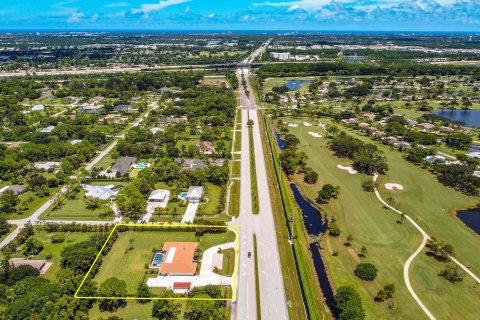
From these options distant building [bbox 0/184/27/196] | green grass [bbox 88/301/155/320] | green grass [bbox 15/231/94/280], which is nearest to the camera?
green grass [bbox 88/301/155/320]

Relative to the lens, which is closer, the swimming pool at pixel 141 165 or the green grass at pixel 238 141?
the swimming pool at pixel 141 165

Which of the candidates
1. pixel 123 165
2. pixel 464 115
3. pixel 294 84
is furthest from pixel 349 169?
pixel 294 84

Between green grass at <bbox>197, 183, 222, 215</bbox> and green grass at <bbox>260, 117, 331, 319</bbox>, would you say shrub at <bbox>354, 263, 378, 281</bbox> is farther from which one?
green grass at <bbox>197, 183, 222, 215</bbox>

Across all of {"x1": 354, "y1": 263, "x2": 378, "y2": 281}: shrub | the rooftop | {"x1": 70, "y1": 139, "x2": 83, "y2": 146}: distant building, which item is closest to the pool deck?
the rooftop

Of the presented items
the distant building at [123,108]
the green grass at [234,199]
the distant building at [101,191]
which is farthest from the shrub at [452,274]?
the distant building at [123,108]

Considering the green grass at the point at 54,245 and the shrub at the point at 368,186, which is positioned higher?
the shrub at the point at 368,186

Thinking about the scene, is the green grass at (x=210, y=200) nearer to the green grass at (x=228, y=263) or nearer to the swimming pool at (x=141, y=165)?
the green grass at (x=228, y=263)
